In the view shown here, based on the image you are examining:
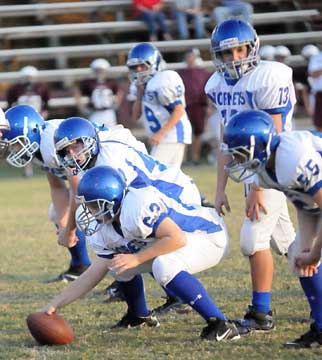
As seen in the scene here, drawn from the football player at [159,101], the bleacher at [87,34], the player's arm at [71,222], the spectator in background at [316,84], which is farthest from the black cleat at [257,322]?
the bleacher at [87,34]

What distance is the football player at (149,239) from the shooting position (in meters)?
4.04

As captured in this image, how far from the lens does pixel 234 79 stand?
4695 mm

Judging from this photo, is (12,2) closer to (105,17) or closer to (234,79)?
(105,17)

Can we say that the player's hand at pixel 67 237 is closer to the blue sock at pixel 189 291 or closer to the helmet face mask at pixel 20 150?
the helmet face mask at pixel 20 150

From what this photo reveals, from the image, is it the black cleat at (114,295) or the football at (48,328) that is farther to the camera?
the black cleat at (114,295)

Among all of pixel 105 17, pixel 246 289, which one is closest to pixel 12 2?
pixel 105 17

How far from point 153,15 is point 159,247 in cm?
1224

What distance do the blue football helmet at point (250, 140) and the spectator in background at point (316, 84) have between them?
9.48 metres

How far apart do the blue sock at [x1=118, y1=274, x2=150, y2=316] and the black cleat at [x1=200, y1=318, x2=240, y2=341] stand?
0.48 m

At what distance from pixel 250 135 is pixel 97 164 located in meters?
1.01

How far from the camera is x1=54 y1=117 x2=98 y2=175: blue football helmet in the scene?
4414mm

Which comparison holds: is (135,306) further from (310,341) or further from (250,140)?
(250,140)

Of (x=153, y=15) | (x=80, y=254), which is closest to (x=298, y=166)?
(x=80, y=254)

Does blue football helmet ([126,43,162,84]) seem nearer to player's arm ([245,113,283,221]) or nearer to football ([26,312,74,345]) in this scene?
player's arm ([245,113,283,221])
